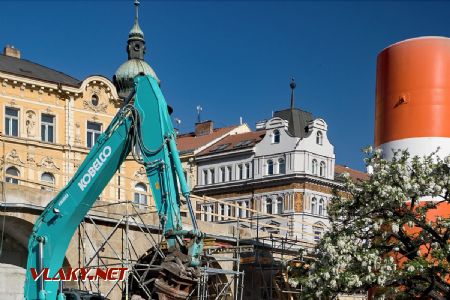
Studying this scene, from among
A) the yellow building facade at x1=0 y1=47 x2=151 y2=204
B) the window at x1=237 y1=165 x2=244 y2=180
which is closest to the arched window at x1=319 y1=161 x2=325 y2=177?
the window at x1=237 y1=165 x2=244 y2=180

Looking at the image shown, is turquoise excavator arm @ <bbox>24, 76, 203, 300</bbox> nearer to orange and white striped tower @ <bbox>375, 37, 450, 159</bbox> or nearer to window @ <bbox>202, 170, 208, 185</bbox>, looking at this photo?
orange and white striped tower @ <bbox>375, 37, 450, 159</bbox>

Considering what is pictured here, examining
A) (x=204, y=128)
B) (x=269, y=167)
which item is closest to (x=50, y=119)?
(x=269, y=167)

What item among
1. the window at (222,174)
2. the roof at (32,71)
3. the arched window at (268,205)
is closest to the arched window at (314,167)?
the arched window at (268,205)

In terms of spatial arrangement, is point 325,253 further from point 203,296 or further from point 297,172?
point 297,172

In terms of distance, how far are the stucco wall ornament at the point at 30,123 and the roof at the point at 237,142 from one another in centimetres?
2872

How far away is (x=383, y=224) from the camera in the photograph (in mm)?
22281

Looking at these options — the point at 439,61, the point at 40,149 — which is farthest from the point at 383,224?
the point at 40,149

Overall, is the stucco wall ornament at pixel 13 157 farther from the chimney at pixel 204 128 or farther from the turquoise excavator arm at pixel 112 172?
the chimney at pixel 204 128

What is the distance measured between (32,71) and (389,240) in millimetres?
30643

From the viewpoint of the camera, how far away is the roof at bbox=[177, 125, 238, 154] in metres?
76.1

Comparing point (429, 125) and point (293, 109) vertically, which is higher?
point (293, 109)

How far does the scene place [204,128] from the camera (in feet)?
261

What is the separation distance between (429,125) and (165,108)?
36.9 ft

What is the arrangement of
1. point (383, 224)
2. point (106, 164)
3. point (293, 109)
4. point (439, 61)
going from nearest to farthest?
point (106, 164)
point (383, 224)
point (439, 61)
point (293, 109)
